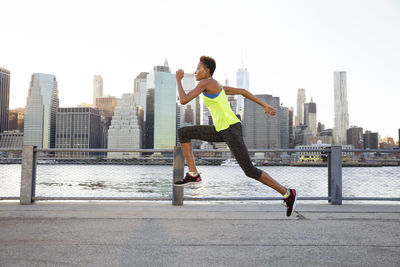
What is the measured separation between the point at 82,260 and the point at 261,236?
1.74 meters

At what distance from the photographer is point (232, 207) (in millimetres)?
5836

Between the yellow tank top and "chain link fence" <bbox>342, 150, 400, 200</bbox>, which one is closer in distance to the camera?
the yellow tank top

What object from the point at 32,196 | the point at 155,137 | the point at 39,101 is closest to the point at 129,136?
the point at 155,137

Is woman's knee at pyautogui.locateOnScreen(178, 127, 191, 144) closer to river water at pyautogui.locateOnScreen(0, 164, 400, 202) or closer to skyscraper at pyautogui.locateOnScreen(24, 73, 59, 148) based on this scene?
river water at pyautogui.locateOnScreen(0, 164, 400, 202)

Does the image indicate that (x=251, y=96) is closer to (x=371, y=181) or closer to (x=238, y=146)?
(x=238, y=146)

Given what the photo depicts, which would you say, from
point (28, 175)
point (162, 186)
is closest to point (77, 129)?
point (162, 186)

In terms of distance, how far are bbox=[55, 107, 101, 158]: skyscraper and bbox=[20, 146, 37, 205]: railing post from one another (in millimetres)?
133227

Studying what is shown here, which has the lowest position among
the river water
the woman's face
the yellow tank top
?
the river water

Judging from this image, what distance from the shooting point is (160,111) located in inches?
6580

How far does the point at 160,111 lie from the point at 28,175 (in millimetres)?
161584

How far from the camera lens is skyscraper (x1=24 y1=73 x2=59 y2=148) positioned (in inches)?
5925

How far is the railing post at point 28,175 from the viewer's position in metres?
6.43

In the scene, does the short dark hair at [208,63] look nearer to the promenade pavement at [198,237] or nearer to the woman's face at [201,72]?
the woman's face at [201,72]

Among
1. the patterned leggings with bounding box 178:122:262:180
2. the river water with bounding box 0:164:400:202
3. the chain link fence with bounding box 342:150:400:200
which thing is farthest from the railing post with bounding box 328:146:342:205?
the patterned leggings with bounding box 178:122:262:180
